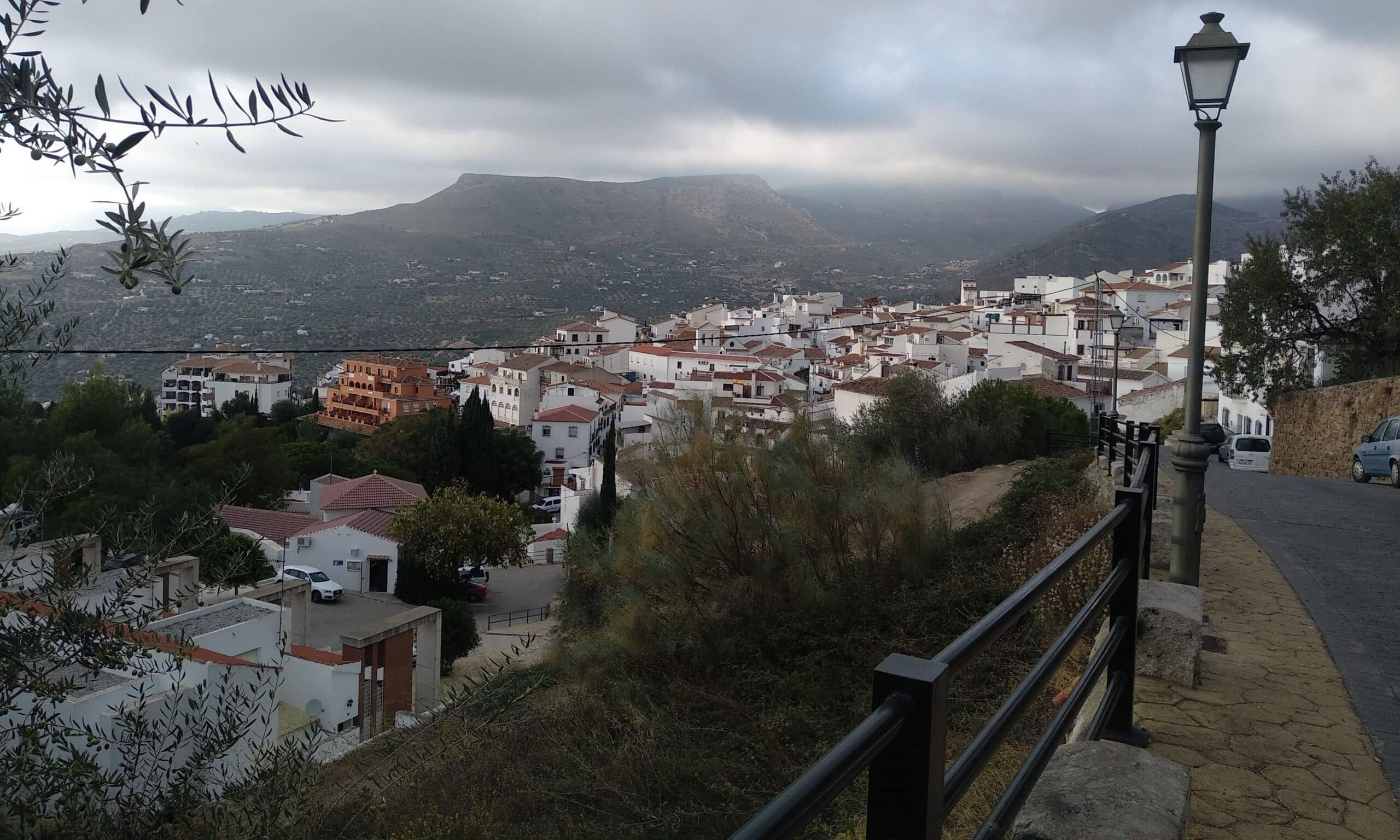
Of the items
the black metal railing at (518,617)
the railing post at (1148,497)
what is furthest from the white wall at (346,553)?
the railing post at (1148,497)

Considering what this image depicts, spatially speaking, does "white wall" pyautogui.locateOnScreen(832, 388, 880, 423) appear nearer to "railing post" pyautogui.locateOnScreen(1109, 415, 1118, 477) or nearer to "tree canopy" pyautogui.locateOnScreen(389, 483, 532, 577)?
"tree canopy" pyautogui.locateOnScreen(389, 483, 532, 577)

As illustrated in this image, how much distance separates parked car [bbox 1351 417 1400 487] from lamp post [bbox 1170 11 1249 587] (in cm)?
979

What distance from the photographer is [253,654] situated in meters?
13.6

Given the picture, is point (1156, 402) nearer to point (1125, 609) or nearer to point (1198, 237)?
point (1198, 237)

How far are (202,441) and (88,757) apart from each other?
45821 millimetres

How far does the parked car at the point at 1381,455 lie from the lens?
41.3 ft

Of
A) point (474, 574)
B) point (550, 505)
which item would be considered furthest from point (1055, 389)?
point (550, 505)

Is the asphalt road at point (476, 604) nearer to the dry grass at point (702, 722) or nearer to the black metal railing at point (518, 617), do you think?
the black metal railing at point (518, 617)

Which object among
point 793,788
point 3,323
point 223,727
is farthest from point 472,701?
point 793,788

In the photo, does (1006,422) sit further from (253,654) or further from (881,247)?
(881,247)

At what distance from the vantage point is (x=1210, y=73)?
16.3ft

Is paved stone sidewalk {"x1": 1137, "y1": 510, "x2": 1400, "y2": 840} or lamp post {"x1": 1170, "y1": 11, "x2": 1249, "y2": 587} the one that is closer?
paved stone sidewalk {"x1": 1137, "y1": 510, "x2": 1400, "y2": 840}

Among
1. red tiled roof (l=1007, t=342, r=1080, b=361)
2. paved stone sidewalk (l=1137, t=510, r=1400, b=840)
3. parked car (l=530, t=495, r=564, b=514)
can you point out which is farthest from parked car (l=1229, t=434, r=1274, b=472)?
parked car (l=530, t=495, r=564, b=514)

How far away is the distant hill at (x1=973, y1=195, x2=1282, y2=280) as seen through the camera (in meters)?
112
